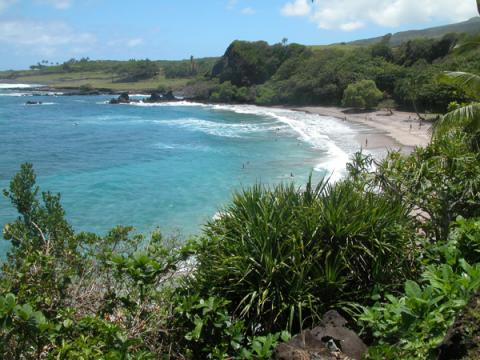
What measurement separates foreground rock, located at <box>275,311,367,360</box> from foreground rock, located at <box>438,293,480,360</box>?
1.23 meters

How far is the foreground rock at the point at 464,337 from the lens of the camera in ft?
9.39

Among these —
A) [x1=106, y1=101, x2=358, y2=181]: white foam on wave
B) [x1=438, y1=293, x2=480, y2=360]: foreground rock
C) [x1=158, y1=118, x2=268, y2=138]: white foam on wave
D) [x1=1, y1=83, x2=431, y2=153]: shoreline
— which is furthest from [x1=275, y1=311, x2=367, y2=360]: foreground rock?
[x1=158, y1=118, x2=268, y2=138]: white foam on wave

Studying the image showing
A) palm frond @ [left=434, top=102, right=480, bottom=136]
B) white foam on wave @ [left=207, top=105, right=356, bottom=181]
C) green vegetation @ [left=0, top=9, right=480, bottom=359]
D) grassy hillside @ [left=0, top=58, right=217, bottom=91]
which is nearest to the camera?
green vegetation @ [left=0, top=9, right=480, bottom=359]

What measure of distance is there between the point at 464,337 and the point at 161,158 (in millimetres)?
34907

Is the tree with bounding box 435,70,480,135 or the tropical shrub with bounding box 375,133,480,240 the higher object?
the tree with bounding box 435,70,480,135

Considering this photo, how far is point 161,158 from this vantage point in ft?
121

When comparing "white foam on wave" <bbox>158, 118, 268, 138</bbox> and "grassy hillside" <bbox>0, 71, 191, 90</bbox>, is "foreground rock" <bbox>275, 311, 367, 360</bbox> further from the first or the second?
"grassy hillside" <bbox>0, 71, 191, 90</bbox>

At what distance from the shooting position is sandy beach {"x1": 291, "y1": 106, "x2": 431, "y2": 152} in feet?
116

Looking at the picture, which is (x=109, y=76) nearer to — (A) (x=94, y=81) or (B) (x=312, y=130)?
(A) (x=94, y=81)

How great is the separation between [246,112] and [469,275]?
67.6m

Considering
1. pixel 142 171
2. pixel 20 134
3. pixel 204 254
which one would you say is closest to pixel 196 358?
pixel 204 254

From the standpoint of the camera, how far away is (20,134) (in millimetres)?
48938

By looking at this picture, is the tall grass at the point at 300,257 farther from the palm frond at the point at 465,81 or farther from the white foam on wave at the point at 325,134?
the white foam on wave at the point at 325,134

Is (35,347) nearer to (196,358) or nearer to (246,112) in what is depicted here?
(196,358)
